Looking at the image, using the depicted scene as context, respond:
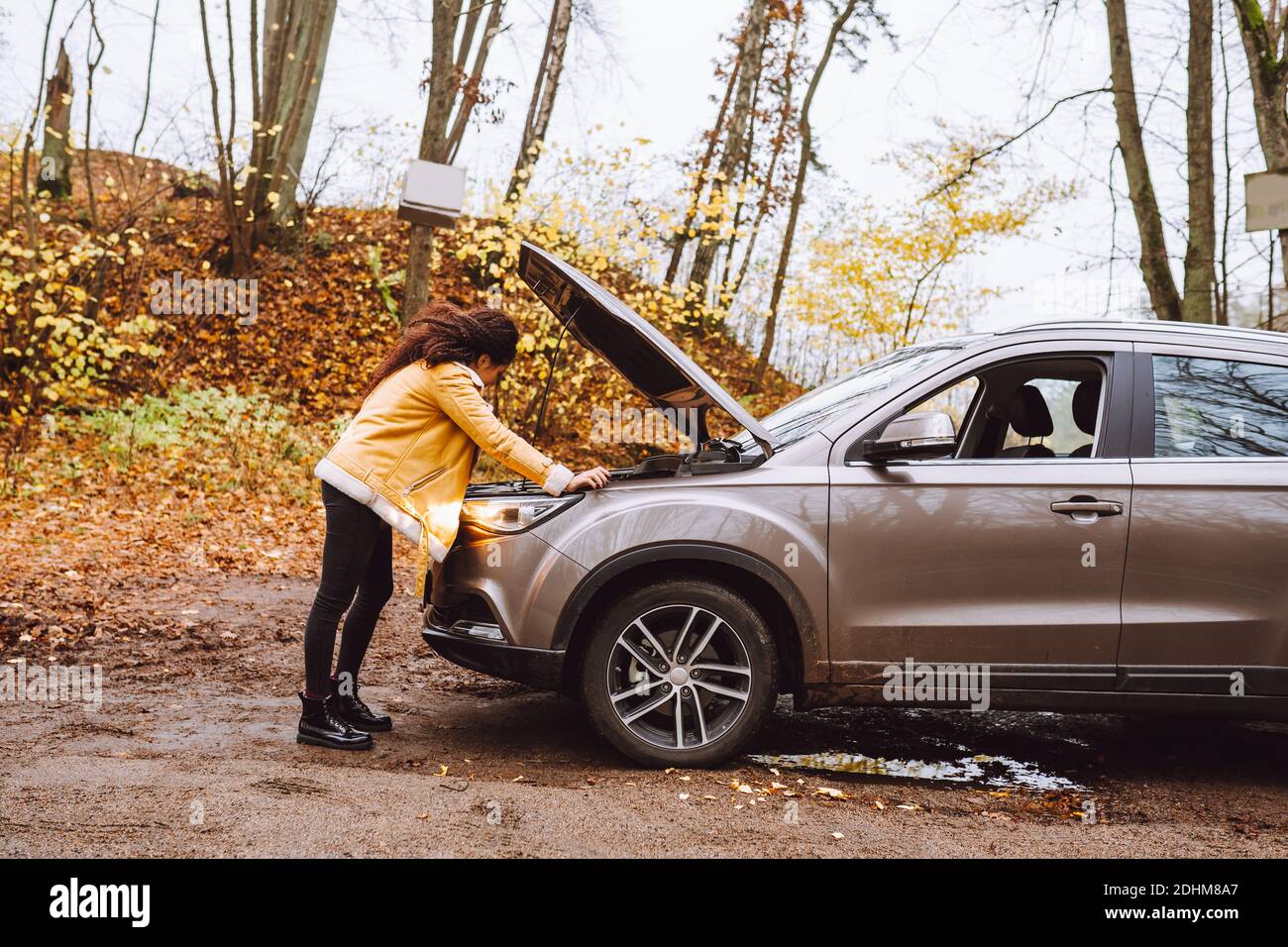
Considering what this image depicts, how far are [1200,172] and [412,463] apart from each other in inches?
420

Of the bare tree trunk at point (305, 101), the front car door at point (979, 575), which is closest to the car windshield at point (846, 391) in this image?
the front car door at point (979, 575)

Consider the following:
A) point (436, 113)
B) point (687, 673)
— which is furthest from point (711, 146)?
point (687, 673)

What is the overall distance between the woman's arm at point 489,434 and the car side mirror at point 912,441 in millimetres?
1160

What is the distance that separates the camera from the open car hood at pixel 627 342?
4348 millimetres

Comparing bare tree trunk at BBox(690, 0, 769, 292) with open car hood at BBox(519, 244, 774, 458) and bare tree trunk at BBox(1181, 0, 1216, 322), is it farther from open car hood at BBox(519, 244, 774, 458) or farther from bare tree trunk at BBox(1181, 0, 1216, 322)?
open car hood at BBox(519, 244, 774, 458)

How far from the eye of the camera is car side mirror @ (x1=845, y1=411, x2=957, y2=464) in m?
4.19

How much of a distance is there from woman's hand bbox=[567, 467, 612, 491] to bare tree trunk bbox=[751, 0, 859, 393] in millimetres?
15980

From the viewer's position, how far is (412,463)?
4.57 metres

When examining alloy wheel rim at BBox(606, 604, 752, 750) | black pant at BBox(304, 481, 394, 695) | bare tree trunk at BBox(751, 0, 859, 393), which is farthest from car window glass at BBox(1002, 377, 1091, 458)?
bare tree trunk at BBox(751, 0, 859, 393)

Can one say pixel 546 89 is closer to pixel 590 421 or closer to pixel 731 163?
pixel 731 163

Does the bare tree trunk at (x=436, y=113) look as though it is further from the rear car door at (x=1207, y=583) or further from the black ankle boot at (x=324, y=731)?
the rear car door at (x=1207, y=583)

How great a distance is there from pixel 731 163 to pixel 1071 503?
1650 cm

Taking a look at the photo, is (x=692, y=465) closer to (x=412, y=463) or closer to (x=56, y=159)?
(x=412, y=463)
